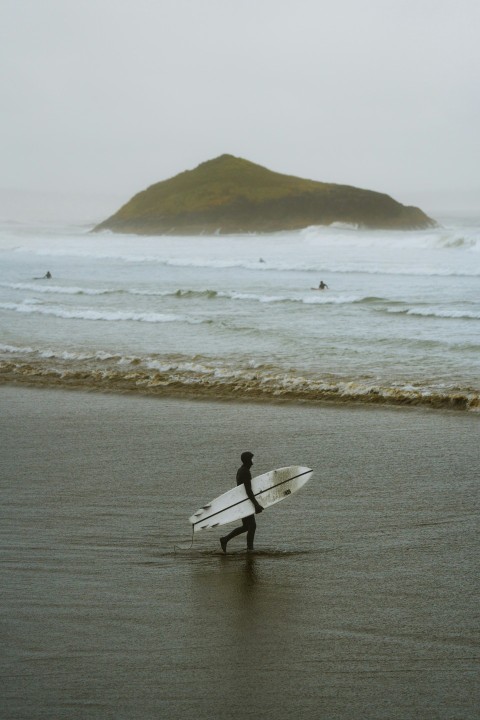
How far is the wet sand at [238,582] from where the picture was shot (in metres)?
5.10

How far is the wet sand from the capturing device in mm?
5098

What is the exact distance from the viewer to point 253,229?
479 feet

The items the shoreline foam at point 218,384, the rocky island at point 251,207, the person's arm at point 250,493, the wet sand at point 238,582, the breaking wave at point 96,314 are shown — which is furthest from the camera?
the rocky island at point 251,207

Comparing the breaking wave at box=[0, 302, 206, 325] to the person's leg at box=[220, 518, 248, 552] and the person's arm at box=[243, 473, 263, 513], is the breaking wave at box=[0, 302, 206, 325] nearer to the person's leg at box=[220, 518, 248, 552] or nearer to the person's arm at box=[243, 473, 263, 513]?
the person's arm at box=[243, 473, 263, 513]

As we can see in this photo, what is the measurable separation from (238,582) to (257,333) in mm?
16845

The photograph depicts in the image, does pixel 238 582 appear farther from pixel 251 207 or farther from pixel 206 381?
pixel 251 207

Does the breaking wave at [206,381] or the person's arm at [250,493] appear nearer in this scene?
the person's arm at [250,493]

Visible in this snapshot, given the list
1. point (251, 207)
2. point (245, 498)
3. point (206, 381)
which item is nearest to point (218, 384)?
point (206, 381)

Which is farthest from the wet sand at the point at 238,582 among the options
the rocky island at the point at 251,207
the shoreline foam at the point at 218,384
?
the rocky island at the point at 251,207

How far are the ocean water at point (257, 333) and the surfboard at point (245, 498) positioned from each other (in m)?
6.22

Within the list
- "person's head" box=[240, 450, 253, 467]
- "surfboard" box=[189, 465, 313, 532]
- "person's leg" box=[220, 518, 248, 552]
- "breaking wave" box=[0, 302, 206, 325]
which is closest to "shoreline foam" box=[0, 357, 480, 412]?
"surfboard" box=[189, 465, 313, 532]

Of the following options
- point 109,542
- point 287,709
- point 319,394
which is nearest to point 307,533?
point 109,542

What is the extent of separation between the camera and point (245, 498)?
759 centimetres

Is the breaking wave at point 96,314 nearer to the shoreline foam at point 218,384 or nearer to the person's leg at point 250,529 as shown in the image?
the shoreline foam at point 218,384
